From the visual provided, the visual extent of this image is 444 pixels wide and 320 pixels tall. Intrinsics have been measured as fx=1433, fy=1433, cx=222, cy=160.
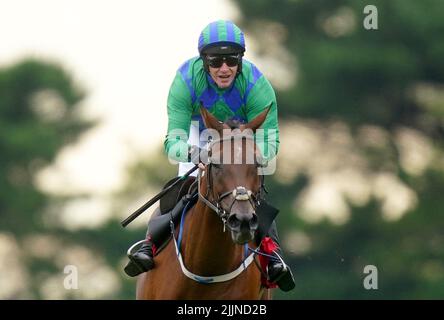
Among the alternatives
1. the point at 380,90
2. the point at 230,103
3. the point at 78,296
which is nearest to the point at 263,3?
the point at 380,90

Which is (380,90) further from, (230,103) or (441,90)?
(230,103)

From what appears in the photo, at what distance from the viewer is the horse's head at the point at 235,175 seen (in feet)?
31.0

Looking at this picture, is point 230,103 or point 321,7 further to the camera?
point 321,7

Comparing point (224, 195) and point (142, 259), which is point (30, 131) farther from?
point (224, 195)

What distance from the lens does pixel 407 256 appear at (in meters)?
29.5

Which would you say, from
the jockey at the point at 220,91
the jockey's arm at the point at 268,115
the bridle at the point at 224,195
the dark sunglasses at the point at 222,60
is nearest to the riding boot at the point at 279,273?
the jockey at the point at 220,91

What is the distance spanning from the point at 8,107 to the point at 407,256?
1018 cm

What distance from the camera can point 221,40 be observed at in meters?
10.8

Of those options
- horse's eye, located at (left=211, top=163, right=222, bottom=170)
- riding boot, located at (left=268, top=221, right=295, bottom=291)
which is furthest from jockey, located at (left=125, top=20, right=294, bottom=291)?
horse's eye, located at (left=211, top=163, right=222, bottom=170)

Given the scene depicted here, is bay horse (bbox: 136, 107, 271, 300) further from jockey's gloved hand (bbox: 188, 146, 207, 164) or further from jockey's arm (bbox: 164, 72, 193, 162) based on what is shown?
jockey's arm (bbox: 164, 72, 193, 162)

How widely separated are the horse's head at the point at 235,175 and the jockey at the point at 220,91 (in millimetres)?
841

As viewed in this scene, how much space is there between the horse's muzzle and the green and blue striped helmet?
1811 mm

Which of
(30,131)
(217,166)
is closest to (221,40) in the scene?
(217,166)
